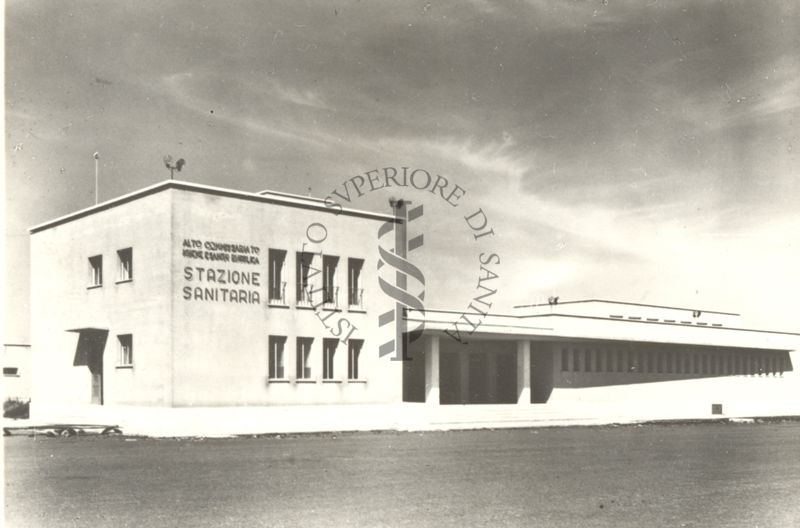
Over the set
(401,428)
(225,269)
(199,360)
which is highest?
(225,269)

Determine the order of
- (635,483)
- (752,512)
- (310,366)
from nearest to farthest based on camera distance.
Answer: (752,512)
(635,483)
(310,366)

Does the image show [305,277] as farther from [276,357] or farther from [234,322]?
[234,322]

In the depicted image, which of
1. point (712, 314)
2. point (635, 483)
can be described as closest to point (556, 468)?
point (635, 483)

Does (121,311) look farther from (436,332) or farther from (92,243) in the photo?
(436,332)

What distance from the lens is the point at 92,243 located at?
3203 cm

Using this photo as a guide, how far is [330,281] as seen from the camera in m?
32.4

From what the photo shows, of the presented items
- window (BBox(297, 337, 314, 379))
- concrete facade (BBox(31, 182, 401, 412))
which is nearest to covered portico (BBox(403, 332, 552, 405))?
concrete facade (BBox(31, 182, 401, 412))

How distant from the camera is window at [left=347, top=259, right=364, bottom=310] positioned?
33.0 meters

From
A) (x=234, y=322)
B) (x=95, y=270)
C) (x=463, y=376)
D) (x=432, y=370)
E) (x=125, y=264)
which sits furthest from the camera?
(x=463, y=376)

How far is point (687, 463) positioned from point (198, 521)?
959cm

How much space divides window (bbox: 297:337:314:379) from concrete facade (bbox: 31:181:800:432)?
0.05 m

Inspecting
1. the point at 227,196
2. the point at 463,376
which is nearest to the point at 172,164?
the point at 227,196

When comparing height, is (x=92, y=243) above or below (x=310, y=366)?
above

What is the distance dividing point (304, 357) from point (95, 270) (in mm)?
7831
